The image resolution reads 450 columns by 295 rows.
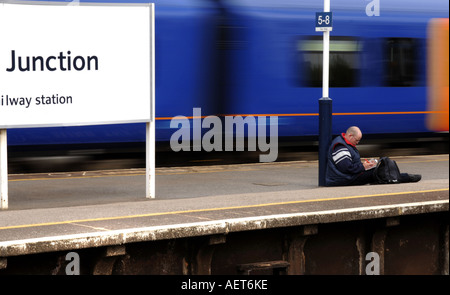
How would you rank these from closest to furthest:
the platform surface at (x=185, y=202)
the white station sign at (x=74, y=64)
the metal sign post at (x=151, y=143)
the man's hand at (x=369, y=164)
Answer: the platform surface at (x=185, y=202)
the white station sign at (x=74, y=64)
the metal sign post at (x=151, y=143)
the man's hand at (x=369, y=164)

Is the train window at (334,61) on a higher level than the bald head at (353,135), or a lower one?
higher

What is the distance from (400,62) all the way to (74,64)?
345 inches

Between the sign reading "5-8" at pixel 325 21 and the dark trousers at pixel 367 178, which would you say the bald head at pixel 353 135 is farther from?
the sign reading "5-8" at pixel 325 21

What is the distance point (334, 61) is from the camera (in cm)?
1638

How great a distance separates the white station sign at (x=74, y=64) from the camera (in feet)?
30.9

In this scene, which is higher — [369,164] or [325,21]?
[325,21]

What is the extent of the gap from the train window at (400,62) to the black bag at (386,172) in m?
5.96

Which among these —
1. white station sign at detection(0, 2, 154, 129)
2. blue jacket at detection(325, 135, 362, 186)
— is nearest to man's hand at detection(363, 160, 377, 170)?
blue jacket at detection(325, 135, 362, 186)

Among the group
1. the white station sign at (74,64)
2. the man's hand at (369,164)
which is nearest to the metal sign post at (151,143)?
the white station sign at (74,64)

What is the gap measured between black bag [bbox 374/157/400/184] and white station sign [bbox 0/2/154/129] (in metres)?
2.87

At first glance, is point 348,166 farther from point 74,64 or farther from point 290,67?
point 290,67

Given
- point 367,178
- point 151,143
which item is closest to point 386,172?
point 367,178

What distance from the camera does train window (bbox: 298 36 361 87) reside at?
16.2 m

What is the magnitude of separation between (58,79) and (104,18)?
2.71ft
